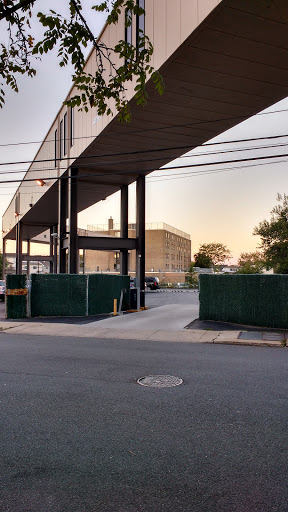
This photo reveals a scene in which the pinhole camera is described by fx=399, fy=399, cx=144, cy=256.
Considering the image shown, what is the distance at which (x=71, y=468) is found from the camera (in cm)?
375

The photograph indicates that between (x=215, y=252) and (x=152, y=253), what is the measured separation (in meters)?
22.5

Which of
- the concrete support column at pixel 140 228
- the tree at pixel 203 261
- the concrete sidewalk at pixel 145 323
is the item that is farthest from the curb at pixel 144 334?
the tree at pixel 203 261

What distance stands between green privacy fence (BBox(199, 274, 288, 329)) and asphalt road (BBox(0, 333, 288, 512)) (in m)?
5.92

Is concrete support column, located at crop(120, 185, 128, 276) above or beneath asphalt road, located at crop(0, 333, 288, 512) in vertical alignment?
above

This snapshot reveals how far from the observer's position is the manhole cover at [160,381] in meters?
6.70

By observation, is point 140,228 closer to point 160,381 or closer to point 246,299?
point 246,299

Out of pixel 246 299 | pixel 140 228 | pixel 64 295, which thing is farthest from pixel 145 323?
pixel 140 228

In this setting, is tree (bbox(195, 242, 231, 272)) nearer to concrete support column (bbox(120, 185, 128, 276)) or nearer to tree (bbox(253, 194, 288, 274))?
tree (bbox(253, 194, 288, 274))

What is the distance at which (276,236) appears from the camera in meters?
50.5

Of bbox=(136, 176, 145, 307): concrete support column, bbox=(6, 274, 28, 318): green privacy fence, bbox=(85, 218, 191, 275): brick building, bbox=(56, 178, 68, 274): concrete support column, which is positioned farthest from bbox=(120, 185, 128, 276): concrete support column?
bbox=(85, 218, 191, 275): brick building

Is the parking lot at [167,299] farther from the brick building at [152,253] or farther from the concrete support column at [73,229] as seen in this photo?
the brick building at [152,253]

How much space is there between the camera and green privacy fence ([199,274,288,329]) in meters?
14.0

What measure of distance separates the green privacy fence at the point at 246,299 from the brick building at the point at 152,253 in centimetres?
7622

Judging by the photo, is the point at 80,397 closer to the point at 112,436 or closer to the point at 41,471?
the point at 112,436
